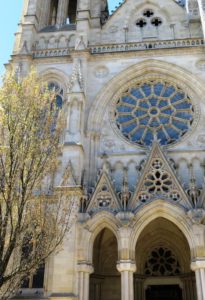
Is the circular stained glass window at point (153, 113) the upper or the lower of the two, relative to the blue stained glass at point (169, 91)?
lower

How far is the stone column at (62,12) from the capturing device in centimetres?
2369

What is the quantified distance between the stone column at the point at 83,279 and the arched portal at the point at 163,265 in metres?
2.81

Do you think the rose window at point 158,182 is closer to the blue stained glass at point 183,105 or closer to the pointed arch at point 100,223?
the pointed arch at point 100,223

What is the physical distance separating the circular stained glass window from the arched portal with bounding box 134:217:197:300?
13.6 ft

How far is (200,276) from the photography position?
13.5m

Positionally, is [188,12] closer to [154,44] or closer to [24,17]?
[154,44]

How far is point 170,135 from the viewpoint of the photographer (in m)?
18.3

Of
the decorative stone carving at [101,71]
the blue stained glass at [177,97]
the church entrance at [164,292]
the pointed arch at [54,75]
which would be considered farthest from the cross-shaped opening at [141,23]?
the church entrance at [164,292]

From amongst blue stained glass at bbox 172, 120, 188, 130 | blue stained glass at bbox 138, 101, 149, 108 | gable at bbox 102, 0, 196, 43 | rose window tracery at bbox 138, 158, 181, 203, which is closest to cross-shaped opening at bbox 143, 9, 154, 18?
gable at bbox 102, 0, 196, 43

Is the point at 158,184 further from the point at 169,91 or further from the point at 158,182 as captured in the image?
the point at 169,91

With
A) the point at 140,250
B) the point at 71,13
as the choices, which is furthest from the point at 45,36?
the point at 140,250

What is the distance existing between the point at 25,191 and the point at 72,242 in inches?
193

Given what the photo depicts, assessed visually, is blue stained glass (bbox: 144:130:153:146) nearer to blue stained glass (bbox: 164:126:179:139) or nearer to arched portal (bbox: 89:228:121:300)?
blue stained glass (bbox: 164:126:179:139)

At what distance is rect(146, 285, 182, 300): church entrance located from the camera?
16500mm
